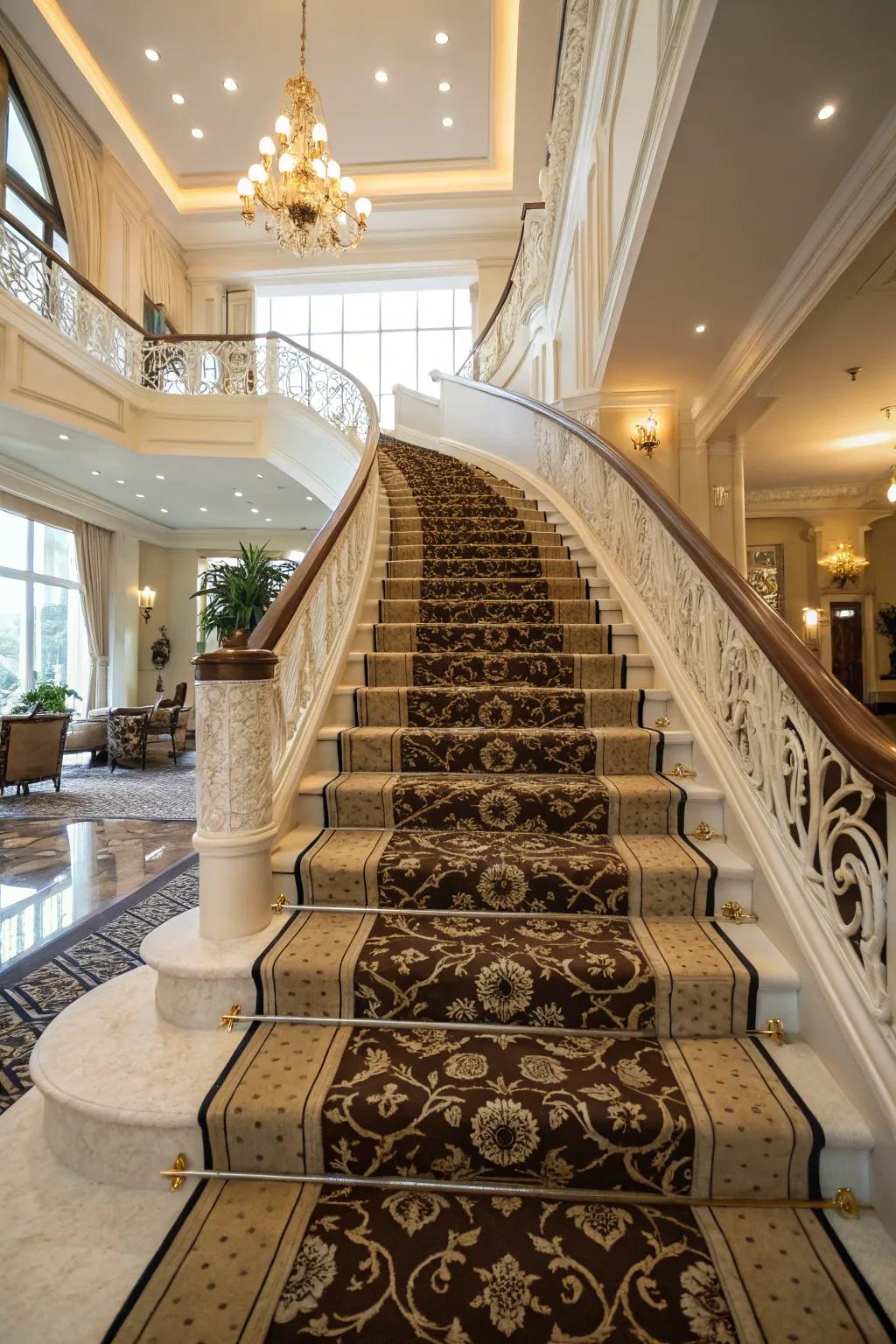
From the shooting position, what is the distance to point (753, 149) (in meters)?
2.93

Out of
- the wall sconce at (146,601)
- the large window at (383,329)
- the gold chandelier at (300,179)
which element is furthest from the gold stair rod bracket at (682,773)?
the large window at (383,329)

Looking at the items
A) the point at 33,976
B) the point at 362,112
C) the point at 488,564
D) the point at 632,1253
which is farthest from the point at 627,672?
the point at 362,112

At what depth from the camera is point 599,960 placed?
62.6 inches

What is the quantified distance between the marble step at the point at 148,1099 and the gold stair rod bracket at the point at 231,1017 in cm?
2

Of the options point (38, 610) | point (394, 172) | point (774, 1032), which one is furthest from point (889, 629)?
point (38, 610)

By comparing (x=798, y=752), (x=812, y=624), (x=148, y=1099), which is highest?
(x=812, y=624)

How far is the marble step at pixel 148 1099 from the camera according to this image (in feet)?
4.10

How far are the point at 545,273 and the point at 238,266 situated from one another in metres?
6.88

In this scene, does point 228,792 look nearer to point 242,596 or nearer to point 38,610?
point 242,596

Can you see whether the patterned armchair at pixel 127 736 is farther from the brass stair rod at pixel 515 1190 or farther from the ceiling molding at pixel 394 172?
the ceiling molding at pixel 394 172

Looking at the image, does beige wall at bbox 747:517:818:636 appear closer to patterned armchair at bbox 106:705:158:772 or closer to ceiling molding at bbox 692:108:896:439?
ceiling molding at bbox 692:108:896:439

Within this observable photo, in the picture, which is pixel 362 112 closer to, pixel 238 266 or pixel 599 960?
pixel 238 266

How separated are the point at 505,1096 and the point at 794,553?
10956mm

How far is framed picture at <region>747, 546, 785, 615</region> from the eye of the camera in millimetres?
10272
